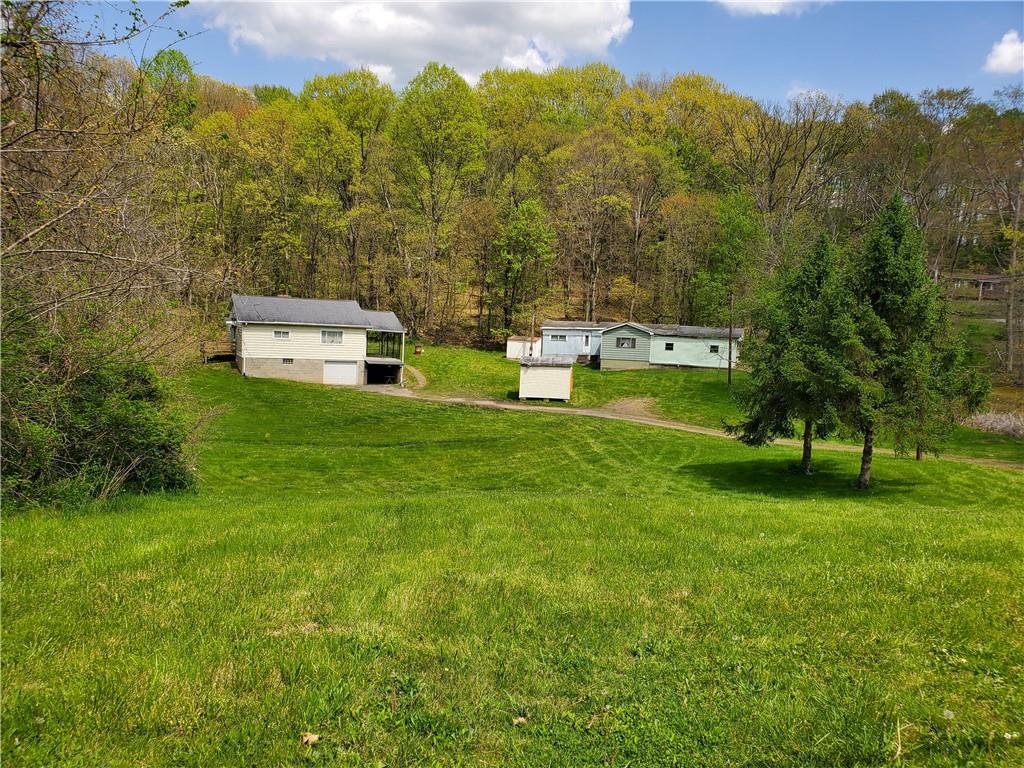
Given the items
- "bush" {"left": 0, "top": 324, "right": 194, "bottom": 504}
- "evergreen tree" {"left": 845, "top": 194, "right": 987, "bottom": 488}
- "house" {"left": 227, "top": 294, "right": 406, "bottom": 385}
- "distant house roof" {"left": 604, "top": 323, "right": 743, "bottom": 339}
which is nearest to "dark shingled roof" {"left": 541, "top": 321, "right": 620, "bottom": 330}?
"distant house roof" {"left": 604, "top": 323, "right": 743, "bottom": 339}

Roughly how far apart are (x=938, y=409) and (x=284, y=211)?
149ft

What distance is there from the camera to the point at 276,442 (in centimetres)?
2403

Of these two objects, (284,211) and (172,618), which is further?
(284,211)

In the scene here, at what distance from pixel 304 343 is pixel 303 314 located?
202 cm

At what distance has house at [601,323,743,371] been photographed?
45125mm

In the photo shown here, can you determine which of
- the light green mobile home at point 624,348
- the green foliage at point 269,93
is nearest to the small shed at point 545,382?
the light green mobile home at point 624,348

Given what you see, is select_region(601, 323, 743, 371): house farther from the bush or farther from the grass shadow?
the bush

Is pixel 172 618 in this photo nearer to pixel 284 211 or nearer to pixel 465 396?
pixel 465 396

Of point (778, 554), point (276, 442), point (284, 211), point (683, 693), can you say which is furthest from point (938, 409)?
point (284, 211)

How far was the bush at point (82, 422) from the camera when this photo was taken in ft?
26.0

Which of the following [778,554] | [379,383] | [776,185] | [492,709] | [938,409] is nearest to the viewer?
[492,709]

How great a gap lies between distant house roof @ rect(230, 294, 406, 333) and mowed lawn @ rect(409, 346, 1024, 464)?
4.75m

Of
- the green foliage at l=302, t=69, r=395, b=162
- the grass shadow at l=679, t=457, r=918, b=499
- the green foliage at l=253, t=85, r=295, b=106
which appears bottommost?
the grass shadow at l=679, t=457, r=918, b=499

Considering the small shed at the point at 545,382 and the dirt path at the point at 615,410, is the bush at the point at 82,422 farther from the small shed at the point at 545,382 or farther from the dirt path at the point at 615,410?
the small shed at the point at 545,382
